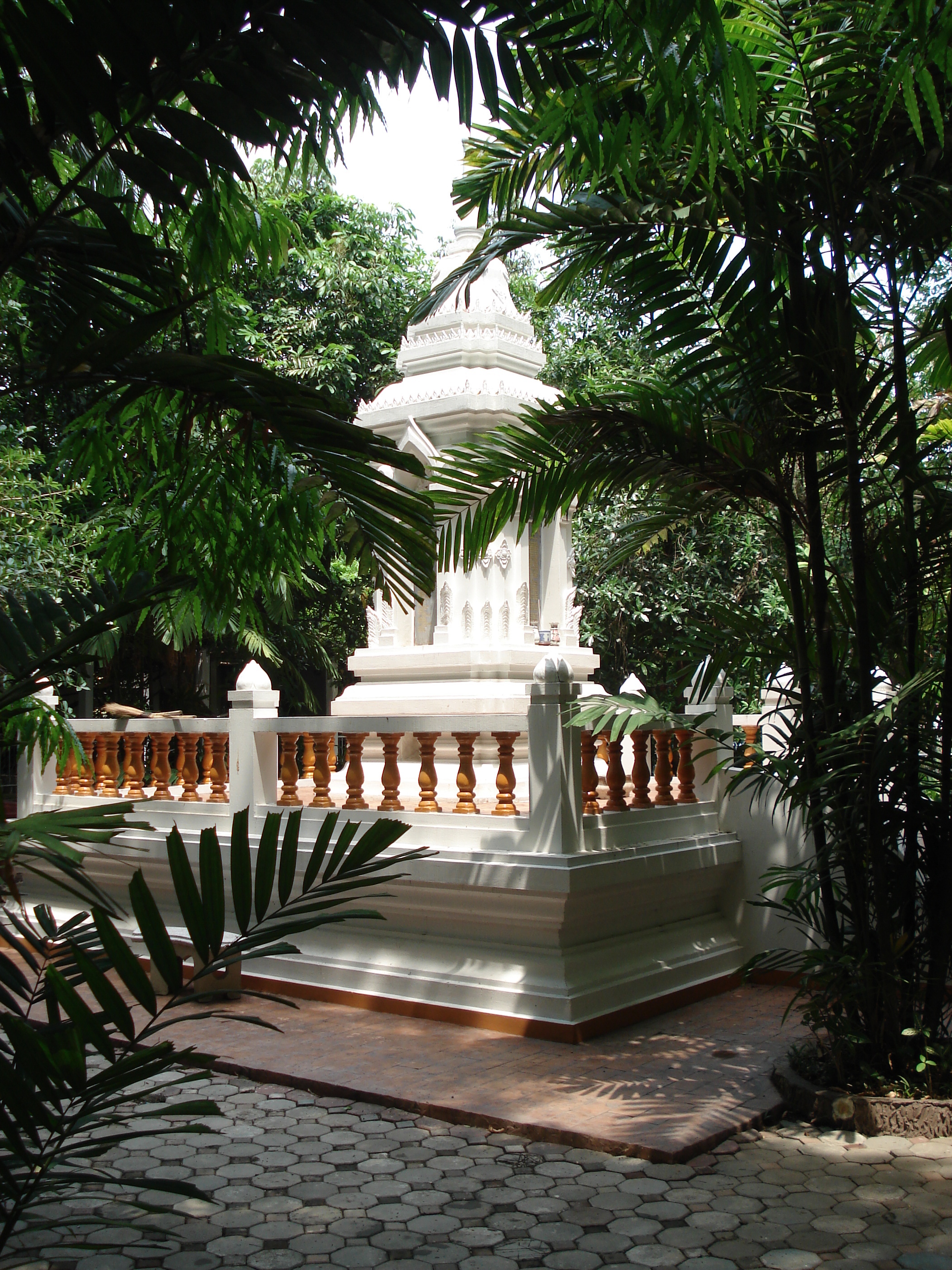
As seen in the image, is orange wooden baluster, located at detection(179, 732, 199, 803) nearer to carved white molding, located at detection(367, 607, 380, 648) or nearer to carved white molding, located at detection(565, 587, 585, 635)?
carved white molding, located at detection(367, 607, 380, 648)

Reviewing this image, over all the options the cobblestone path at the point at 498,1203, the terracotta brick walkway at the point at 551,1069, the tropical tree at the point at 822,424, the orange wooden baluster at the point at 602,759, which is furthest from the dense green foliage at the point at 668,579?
the cobblestone path at the point at 498,1203

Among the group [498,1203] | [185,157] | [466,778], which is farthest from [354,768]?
[185,157]

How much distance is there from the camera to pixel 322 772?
6.12 m

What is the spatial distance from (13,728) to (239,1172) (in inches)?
67.8

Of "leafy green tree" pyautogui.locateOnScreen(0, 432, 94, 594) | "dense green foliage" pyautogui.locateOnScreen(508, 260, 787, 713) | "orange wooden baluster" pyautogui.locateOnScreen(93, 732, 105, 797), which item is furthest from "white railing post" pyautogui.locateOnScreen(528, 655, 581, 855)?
"dense green foliage" pyautogui.locateOnScreen(508, 260, 787, 713)

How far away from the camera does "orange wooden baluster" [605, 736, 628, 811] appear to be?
5.84m

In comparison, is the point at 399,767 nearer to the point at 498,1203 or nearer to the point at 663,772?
the point at 663,772

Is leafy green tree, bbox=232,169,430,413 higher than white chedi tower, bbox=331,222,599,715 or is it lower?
higher

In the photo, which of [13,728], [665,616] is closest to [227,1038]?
[13,728]

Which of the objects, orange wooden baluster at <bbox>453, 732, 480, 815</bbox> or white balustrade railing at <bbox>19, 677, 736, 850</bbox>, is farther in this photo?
orange wooden baluster at <bbox>453, 732, 480, 815</bbox>

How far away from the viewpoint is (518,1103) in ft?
14.2

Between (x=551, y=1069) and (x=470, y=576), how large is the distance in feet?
11.2

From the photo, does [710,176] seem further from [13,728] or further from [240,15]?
[13,728]

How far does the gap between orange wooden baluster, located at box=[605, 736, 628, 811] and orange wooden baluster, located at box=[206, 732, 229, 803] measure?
2385 mm
